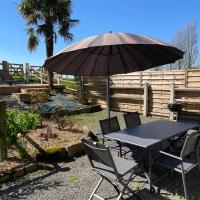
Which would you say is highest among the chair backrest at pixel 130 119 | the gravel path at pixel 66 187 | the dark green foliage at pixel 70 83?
the dark green foliage at pixel 70 83

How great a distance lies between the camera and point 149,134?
14.5ft

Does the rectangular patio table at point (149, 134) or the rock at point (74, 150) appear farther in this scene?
the rock at point (74, 150)

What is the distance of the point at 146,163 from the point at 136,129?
27.4 inches

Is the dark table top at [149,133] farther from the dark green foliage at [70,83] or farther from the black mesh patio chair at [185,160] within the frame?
the dark green foliage at [70,83]

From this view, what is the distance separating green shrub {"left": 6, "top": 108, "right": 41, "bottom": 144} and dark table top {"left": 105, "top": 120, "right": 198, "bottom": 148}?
8.11 feet

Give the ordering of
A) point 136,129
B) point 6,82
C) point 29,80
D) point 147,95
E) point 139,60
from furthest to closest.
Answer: point 29,80 < point 6,82 < point 147,95 < point 139,60 < point 136,129

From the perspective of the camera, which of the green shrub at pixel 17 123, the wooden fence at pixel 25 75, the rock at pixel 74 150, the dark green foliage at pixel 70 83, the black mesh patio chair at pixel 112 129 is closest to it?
the black mesh patio chair at pixel 112 129

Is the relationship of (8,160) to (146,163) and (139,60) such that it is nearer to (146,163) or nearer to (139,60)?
(146,163)

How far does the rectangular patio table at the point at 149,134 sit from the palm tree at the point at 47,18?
10941mm

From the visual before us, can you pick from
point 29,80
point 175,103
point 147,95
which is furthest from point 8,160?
point 29,80

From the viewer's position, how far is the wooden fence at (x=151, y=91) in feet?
32.6

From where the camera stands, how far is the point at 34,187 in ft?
13.9

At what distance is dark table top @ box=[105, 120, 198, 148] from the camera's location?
13.0ft

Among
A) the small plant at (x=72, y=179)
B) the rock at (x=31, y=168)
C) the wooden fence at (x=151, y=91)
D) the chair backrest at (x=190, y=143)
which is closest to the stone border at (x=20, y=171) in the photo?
the rock at (x=31, y=168)
